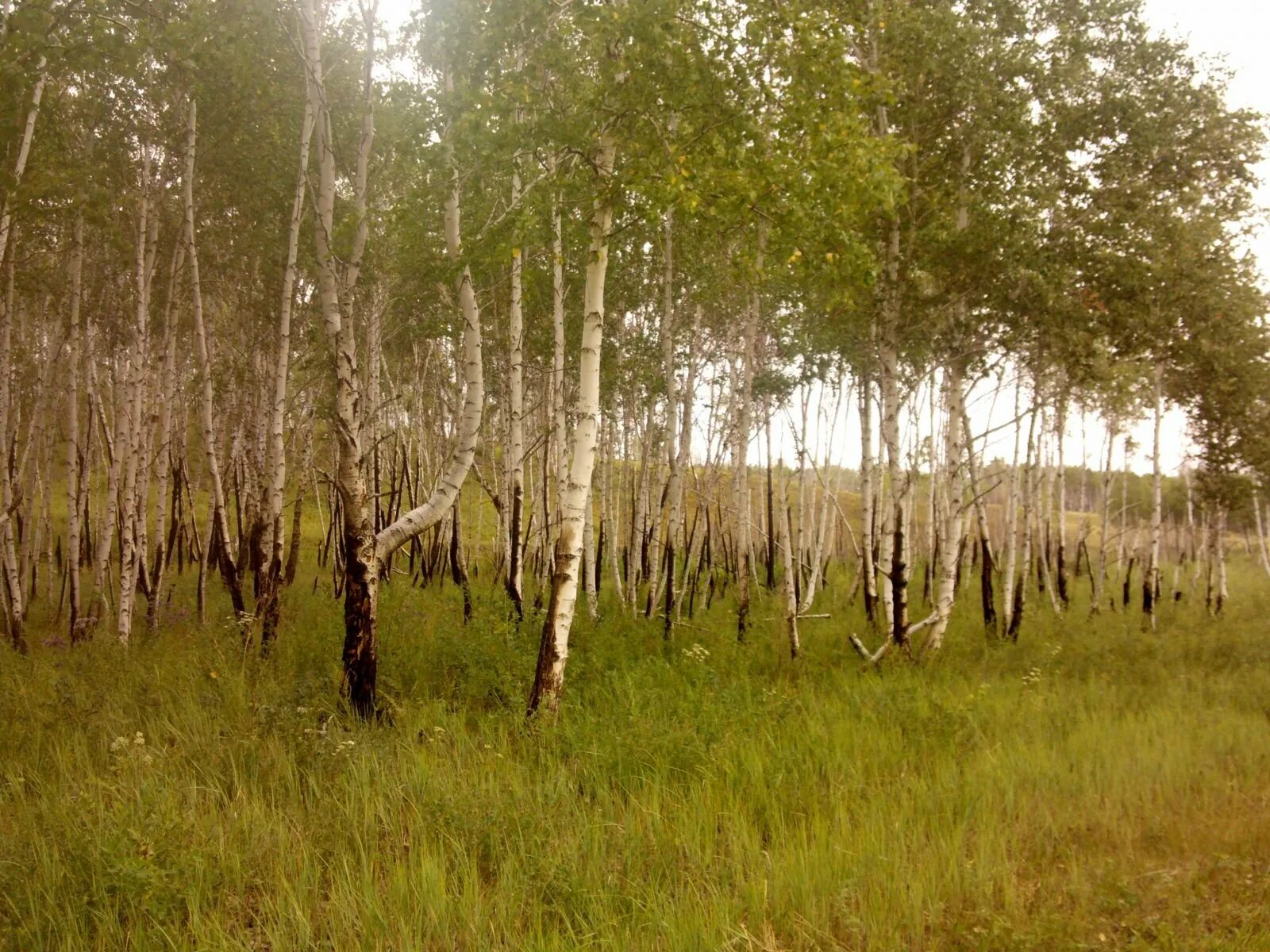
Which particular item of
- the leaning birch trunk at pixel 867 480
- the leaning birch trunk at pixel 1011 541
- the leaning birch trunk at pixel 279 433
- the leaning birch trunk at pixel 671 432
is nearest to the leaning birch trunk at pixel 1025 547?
the leaning birch trunk at pixel 1011 541

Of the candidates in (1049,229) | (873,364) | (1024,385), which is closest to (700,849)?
(1049,229)

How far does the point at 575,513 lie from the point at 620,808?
267 centimetres

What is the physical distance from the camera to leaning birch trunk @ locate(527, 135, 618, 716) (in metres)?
6.90

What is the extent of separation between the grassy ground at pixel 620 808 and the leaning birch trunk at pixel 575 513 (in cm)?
47

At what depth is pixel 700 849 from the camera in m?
4.74

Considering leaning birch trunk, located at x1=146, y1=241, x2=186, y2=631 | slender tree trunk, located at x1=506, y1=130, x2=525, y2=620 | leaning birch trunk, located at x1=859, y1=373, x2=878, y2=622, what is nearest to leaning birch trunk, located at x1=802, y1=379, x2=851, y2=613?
leaning birch trunk, located at x1=859, y1=373, x2=878, y2=622

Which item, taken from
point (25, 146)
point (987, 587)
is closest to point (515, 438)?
point (25, 146)

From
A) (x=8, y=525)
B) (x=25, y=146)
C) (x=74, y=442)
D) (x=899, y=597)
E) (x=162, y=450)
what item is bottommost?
(x=899, y=597)

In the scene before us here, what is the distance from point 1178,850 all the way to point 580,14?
8389 mm

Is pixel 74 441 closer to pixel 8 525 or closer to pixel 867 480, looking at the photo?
pixel 8 525

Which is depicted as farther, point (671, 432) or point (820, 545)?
point (820, 545)

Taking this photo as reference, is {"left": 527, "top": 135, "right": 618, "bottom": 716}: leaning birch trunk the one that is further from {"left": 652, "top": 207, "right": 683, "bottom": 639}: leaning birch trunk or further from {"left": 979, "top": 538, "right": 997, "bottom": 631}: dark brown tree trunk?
{"left": 979, "top": 538, "right": 997, "bottom": 631}: dark brown tree trunk

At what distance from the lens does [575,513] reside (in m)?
6.90

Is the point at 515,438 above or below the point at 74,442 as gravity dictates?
above
